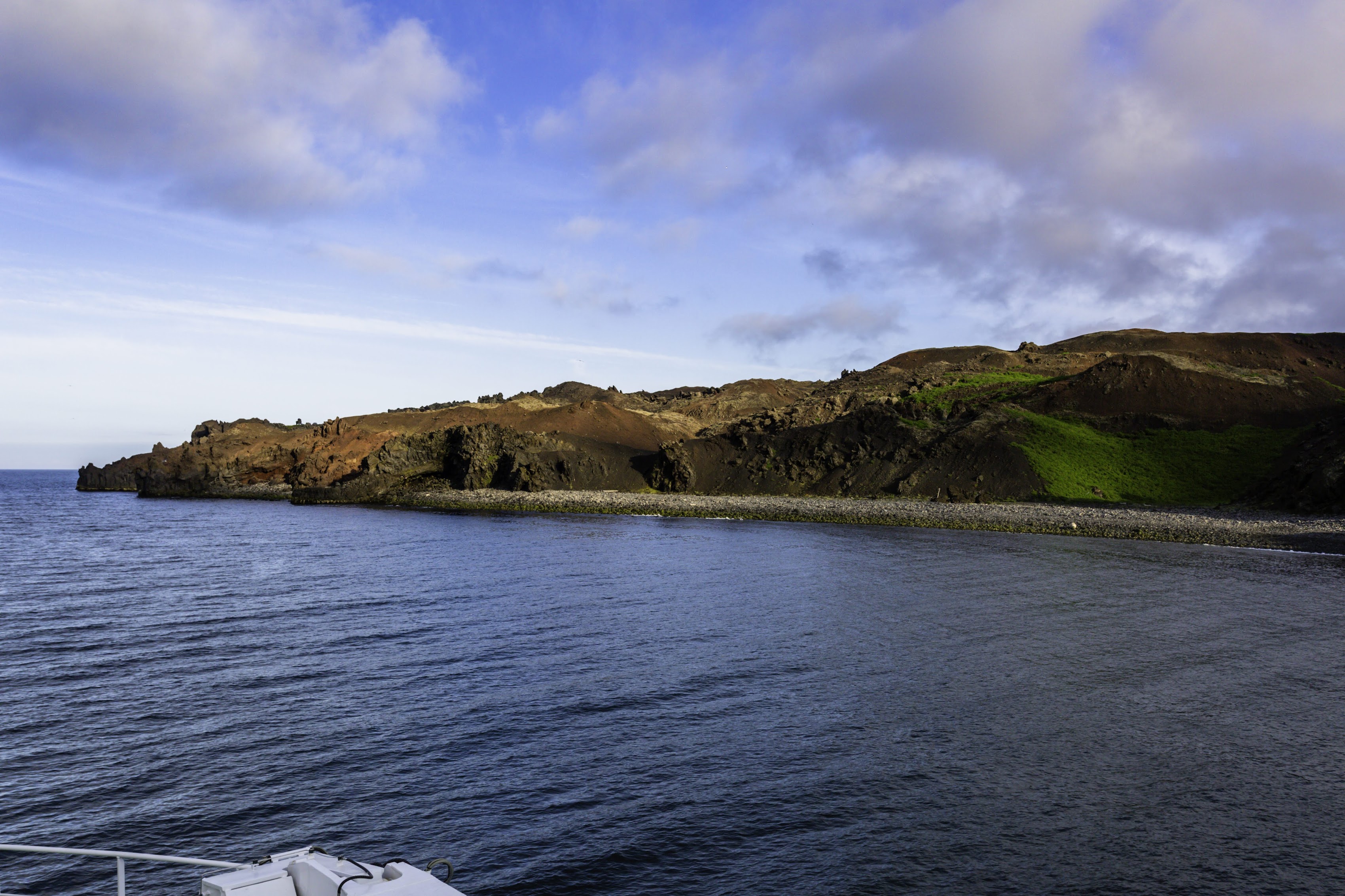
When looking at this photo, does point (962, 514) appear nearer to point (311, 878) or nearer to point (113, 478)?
point (311, 878)

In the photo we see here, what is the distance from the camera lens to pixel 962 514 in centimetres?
7556

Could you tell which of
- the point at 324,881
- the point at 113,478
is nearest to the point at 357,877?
the point at 324,881

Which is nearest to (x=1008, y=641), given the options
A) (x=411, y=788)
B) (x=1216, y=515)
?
(x=411, y=788)

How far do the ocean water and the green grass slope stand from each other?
1963 inches

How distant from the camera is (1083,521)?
6856 centimetres

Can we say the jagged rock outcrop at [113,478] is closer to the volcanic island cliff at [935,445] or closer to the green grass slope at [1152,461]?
the volcanic island cliff at [935,445]

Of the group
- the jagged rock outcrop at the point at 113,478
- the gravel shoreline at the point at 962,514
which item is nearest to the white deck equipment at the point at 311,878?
the gravel shoreline at the point at 962,514

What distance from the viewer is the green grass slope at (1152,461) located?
83312 mm

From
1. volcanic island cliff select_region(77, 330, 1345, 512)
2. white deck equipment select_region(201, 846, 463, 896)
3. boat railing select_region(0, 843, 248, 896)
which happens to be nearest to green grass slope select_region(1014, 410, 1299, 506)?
volcanic island cliff select_region(77, 330, 1345, 512)

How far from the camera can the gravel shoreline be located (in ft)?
197

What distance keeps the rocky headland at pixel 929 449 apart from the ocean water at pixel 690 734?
43469 mm

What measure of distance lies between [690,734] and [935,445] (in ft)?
281

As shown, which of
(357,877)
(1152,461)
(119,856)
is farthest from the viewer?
(1152,461)

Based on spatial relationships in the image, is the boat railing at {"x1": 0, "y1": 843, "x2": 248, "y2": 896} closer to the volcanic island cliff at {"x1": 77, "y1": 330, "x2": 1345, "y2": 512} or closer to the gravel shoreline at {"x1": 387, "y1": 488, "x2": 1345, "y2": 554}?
the gravel shoreline at {"x1": 387, "y1": 488, "x2": 1345, "y2": 554}
